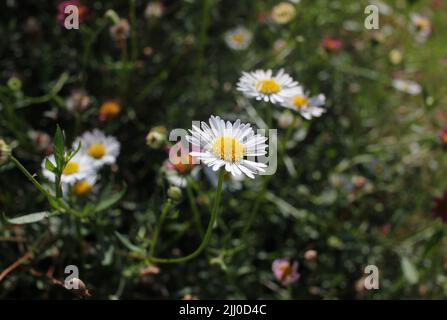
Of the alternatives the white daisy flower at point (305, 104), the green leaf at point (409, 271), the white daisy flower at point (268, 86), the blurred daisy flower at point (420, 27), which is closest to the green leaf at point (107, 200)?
the white daisy flower at point (268, 86)

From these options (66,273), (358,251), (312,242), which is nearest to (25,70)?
(66,273)

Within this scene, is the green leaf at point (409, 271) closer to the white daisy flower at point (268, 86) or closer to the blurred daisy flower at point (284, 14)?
the white daisy flower at point (268, 86)

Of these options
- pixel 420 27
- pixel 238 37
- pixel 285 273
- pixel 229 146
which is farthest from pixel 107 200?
pixel 420 27

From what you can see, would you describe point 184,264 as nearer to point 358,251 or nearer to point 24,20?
point 358,251

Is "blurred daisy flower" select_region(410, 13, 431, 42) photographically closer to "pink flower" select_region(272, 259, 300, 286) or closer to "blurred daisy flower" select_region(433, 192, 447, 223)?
"blurred daisy flower" select_region(433, 192, 447, 223)

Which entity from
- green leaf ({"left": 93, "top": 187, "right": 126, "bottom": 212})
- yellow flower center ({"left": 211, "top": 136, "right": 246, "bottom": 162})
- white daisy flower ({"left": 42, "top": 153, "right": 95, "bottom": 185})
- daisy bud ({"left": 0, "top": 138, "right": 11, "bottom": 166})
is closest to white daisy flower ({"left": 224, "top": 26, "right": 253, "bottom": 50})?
white daisy flower ({"left": 42, "top": 153, "right": 95, "bottom": 185})

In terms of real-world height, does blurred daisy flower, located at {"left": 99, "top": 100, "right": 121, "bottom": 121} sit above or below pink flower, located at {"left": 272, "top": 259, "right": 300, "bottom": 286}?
above
